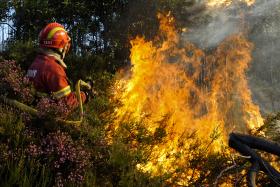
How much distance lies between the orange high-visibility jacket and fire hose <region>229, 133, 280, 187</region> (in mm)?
3931

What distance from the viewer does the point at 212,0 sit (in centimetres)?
1468

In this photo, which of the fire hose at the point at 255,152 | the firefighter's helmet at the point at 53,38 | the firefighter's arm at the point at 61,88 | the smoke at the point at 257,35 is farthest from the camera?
the smoke at the point at 257,35

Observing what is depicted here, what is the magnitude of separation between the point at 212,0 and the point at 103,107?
8.50 meters

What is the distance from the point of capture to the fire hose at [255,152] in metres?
2.08

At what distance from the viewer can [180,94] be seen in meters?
10.7

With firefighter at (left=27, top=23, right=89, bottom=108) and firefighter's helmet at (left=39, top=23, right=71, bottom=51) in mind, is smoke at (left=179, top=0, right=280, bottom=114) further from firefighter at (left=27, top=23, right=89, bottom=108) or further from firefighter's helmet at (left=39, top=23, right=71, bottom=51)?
firefighter at (left=27, top=23, right=89, bottom=108)

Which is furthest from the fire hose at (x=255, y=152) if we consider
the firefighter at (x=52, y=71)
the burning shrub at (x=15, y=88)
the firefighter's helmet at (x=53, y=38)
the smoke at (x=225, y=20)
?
the smoke at (x=225, y=20)

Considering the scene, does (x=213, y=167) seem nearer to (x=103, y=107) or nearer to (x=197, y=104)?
(x=103, y=107)

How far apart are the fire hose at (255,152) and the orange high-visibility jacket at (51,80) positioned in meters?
3.93

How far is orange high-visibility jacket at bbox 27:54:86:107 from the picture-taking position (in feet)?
19.5

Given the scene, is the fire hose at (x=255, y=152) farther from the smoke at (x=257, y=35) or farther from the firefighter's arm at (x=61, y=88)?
the smoke at (x=257, y=35)

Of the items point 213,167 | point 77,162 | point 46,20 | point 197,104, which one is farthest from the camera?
point 197,104

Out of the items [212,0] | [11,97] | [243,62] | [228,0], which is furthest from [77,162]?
[243,62]

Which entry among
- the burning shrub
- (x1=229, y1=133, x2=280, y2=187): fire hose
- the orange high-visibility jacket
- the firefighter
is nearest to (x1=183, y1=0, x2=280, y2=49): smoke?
the firefighter
